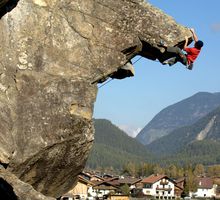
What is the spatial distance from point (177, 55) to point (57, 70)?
486 cm

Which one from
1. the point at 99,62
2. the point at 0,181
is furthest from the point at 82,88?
the point at 0,181

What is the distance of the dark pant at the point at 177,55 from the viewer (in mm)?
16728

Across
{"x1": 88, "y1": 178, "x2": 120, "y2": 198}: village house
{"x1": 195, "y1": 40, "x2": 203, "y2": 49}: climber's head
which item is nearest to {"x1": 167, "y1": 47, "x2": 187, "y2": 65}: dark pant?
{"x1": 195, "y1": 40, "x2": 203, "y2": 49}: climber's head

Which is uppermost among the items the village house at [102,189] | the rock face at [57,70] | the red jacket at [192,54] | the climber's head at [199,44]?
the village house at [102,189]

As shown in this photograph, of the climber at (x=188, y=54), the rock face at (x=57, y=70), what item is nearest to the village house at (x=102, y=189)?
the climber at (x=188, y=54)

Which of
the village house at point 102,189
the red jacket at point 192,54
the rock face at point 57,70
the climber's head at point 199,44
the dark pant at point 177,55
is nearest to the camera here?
the rock face at point 57,70

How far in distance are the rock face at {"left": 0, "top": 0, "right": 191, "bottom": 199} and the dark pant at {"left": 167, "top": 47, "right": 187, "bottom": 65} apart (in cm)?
61

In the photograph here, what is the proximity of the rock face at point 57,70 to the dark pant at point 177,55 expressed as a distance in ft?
2.00

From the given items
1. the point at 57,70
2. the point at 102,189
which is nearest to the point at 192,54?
the point at 57,70

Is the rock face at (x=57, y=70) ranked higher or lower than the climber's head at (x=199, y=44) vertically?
lower

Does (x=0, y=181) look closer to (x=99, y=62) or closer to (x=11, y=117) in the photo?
(x=11, y=117)

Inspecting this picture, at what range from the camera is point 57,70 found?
47.5 feet

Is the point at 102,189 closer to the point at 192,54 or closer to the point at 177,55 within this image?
the point at 192,54

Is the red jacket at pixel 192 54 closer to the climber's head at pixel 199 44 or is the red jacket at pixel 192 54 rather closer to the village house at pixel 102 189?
the climber's head at pixel 199 44
